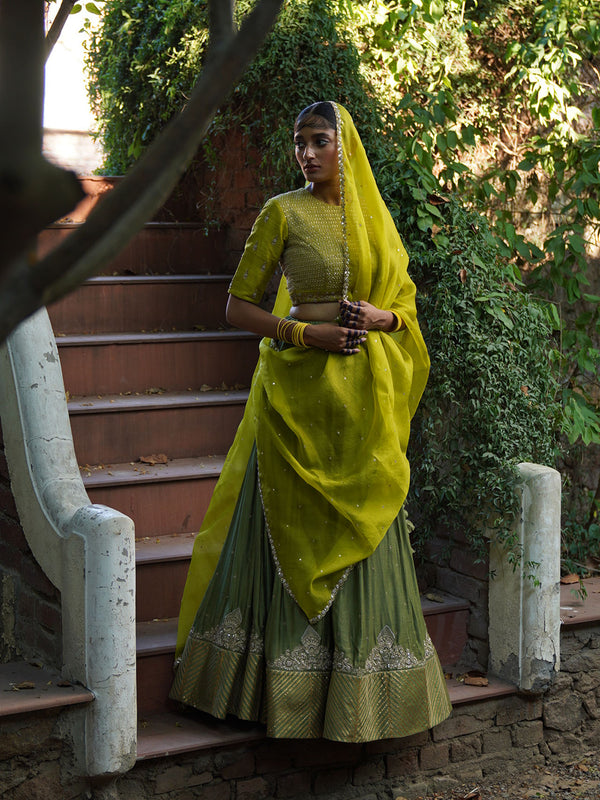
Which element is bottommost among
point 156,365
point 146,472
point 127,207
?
point 146,472

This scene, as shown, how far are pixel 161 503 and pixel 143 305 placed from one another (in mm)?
1335

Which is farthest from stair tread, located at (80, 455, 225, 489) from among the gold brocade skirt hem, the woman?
the gold brocade skirt hem

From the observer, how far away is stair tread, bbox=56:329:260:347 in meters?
4.46

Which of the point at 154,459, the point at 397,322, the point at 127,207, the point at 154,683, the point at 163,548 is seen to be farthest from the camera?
the point at 154,459

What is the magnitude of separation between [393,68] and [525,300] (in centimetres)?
160

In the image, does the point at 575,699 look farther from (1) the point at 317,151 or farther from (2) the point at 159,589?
(1) the point at 317,151

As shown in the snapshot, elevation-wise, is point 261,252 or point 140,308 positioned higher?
point 261,252

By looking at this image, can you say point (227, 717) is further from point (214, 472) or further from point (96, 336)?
point (96, 336)

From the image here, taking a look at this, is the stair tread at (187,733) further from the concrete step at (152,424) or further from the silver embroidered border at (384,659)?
the concrete step at (152,424)

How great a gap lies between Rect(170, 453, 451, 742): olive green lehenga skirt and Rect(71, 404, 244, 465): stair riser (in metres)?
0.97

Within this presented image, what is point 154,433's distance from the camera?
14.1 feet

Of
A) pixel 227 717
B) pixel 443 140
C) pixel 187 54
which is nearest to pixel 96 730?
pixel 227 717

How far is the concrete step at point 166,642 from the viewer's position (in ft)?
11.2

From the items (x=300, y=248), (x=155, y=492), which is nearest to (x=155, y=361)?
(x=155, y=492)
